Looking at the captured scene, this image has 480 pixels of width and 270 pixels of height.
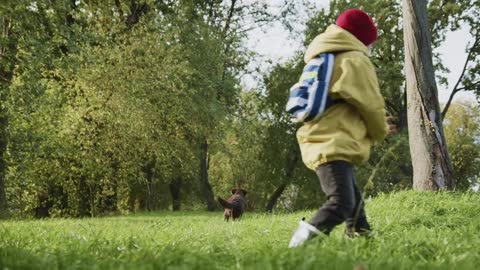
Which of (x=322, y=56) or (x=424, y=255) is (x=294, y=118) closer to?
(x=322, y=56)

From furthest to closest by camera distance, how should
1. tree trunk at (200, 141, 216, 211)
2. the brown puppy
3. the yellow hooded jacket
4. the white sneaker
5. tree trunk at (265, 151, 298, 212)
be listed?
tree trunk at (265, 151, 298, 212), tree trunk at (200, 141, 216, 211), the brown puppy, the yellow hooded jacket, the white sneaker

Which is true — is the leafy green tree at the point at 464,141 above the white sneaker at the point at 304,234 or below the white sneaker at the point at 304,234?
above

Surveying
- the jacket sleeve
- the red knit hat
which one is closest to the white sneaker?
the jacket sleeve

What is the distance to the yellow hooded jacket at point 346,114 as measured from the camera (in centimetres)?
384

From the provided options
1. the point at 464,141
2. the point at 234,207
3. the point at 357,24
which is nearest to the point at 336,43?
the point at 357,24

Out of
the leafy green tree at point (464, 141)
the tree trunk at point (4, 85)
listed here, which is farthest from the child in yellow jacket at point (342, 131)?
the leafy green tree at point (464, 141)

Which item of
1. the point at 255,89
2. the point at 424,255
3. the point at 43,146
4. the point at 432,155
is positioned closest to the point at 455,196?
the point at 432,155

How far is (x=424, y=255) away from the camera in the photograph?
3.55 metres

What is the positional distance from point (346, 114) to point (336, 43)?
0.58 meters

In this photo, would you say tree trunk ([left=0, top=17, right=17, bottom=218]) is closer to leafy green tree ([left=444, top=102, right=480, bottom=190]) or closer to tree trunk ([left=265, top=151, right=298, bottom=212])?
leafy green tree ([left=444, top=102, right=480, bottom=190])

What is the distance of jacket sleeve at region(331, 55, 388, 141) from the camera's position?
12.7 feet

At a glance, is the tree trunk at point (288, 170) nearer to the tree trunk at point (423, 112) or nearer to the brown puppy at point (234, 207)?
the brown puppy at point (234, 207)

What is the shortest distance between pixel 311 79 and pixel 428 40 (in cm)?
582

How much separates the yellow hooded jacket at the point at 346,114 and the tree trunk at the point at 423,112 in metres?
4.92
